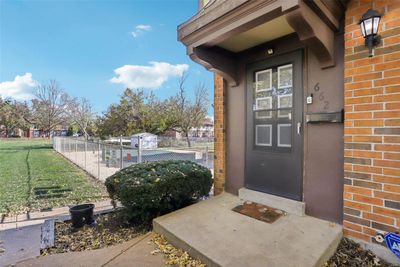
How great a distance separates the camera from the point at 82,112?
1224 inches

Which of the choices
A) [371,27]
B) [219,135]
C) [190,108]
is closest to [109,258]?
[219,135]

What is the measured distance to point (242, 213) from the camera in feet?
10.1

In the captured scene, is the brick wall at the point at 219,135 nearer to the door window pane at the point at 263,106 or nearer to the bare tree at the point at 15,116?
the door window pane at the point at 263,106

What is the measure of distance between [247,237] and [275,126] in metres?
1.60

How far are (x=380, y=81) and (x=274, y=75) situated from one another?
132 centimetres

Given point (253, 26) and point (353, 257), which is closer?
point (353, 257)

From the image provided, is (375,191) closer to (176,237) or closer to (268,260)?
(268,260)

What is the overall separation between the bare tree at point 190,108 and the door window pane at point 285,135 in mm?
18052

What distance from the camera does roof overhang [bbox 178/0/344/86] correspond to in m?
2.21

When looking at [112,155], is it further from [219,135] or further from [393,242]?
[393,242]

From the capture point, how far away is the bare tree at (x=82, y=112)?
96.6 ft

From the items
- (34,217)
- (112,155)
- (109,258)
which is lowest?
(34,217)

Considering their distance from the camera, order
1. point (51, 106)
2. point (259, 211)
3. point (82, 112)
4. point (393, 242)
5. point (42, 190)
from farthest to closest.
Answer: point (51, 106)
point (82, 112)
point (42, 190)
point (259, 211)
point (393, 242)

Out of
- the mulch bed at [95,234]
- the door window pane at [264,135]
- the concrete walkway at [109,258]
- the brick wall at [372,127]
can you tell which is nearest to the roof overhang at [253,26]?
the brick wall at [372,127]
